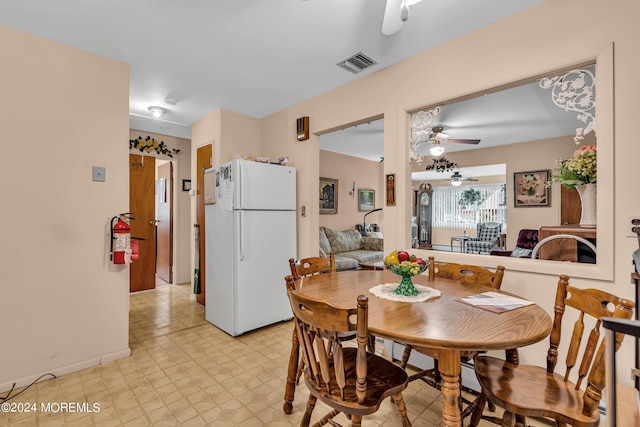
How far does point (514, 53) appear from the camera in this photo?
203 centimetres

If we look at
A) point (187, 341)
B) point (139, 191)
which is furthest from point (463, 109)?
point (139, 191)

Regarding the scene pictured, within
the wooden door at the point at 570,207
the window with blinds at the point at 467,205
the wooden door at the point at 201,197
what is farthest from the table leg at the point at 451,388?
the window with blinds at the point at 467,205

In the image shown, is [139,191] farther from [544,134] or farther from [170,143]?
[544,134]

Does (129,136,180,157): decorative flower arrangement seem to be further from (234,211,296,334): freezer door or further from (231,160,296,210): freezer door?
(234,211,296,334): freezer door

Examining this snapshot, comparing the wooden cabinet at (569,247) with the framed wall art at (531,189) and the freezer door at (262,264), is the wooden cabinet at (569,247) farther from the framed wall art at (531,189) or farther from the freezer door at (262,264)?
the framed wall art at (531,189)

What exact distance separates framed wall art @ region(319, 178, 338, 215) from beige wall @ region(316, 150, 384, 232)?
10 centimetres

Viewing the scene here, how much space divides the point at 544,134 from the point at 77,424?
6.60m

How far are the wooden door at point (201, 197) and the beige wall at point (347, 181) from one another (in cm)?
244

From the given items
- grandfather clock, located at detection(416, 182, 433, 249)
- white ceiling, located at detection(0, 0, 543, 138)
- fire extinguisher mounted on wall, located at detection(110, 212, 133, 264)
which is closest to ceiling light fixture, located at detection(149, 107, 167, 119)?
white ceiling, located at detection(0, 0, 543, 138)

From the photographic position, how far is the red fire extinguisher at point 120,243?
2.50m

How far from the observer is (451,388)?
1141mm

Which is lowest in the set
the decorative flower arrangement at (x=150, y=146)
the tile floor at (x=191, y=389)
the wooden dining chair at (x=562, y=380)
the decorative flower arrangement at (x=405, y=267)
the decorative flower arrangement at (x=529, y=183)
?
the tile floor at (x=191, y=389)

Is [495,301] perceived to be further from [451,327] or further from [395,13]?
[395,13]

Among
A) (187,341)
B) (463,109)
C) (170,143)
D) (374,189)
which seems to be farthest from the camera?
(374,189)
